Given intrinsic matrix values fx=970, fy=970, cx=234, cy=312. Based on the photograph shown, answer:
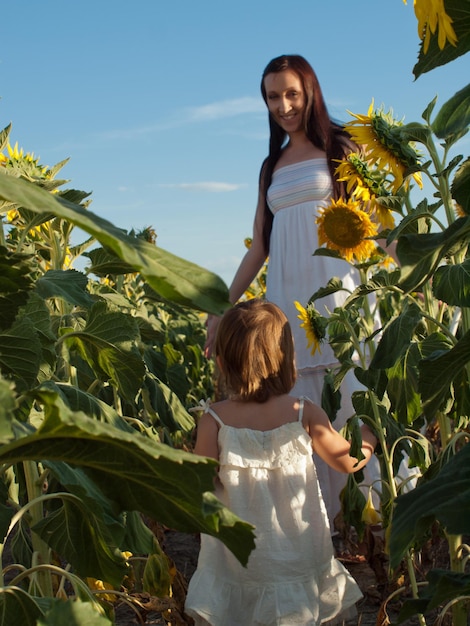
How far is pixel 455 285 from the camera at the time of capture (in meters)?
1.45

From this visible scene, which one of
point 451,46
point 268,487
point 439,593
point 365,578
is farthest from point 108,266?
point 365,578

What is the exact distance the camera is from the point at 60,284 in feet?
5.87

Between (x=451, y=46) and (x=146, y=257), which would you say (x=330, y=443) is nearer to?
(x=451, y=46)

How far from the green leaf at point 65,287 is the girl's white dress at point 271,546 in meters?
0.51

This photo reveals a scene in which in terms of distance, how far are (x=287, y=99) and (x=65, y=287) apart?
5.75 ft

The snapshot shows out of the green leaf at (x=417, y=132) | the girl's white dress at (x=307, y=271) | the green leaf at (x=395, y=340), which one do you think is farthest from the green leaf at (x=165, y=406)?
the green leaf at (x=417, y=132)

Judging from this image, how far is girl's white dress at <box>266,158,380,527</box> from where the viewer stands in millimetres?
3260

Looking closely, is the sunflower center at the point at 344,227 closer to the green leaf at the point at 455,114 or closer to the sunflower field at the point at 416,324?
the sunflower field at the point at 416,324

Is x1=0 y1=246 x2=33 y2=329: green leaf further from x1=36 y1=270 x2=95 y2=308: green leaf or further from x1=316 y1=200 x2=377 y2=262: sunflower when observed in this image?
x1=316 y1=200 x2=377 y2=262: sunflower

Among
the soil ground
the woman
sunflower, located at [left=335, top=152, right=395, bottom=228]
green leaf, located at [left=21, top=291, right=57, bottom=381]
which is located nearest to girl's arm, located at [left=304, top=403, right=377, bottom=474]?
the soil ground

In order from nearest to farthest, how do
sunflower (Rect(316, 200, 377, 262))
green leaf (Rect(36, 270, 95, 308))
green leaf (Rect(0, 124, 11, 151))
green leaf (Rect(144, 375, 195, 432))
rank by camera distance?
green leaf (Rect(36, 270, 95, 308)) < green leaf (Rect(0, 124, 11, 151)) < sunflower (Rect(316, 200, 377, 262)) < green leaf (Rect(144, 375, 195, 432))

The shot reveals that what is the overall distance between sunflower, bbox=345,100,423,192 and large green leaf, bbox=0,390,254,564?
115 cm

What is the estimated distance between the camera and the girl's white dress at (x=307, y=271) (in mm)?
3260

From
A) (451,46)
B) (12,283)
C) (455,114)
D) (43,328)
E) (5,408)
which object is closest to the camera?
(5,408)
